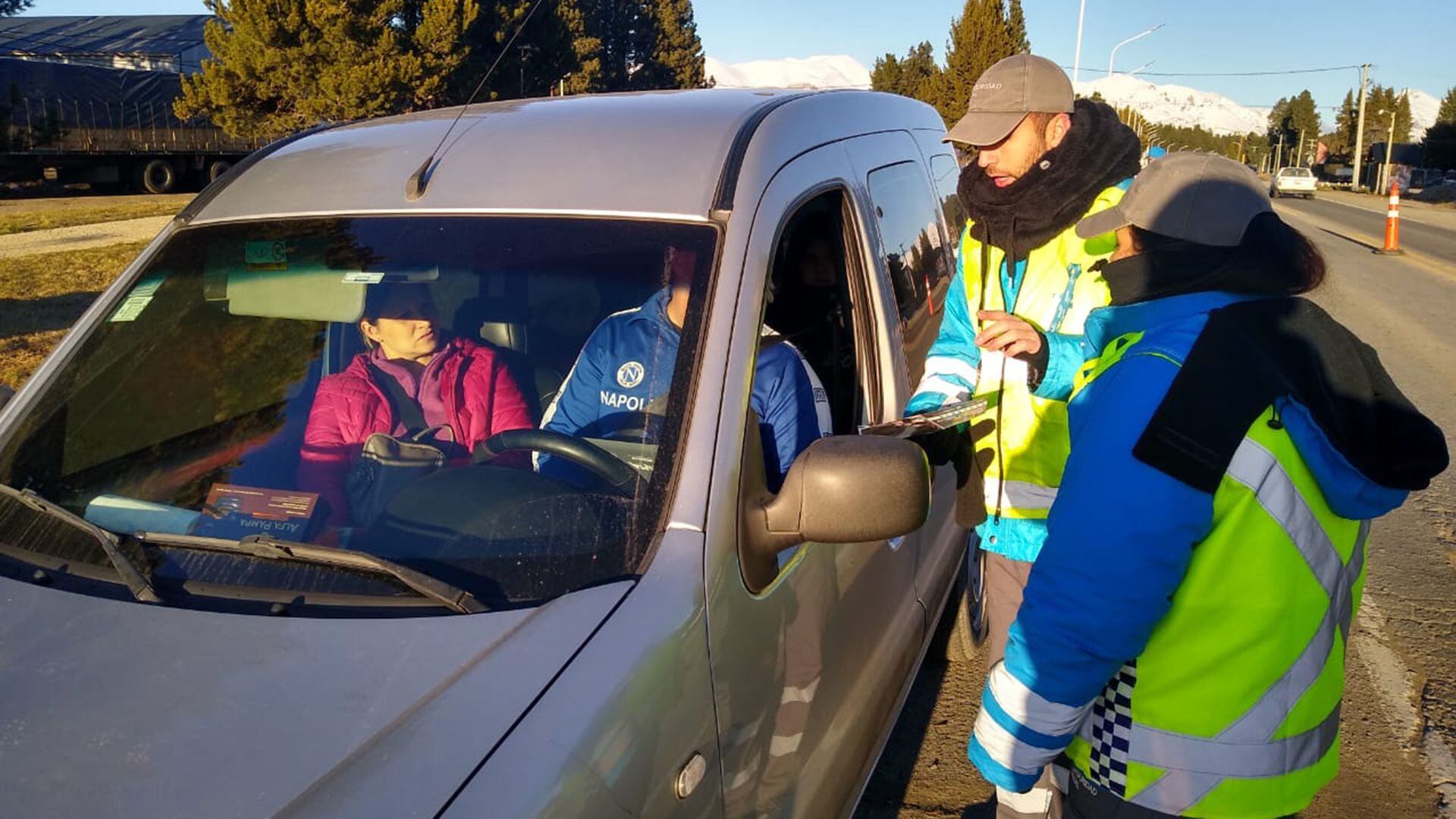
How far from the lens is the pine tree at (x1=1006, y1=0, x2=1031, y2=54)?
42.6m

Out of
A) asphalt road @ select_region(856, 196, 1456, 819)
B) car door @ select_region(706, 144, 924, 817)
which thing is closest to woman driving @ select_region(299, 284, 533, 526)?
car door @ select_region(706, 144, 924, 817)

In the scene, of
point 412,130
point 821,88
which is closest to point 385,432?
point 412,130

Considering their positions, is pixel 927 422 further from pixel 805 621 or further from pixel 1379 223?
pixel 1379 223

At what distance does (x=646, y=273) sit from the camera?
2.14m

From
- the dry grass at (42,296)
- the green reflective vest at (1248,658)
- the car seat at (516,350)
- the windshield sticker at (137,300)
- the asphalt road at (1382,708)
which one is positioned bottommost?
the asphalt road at (1382,708)

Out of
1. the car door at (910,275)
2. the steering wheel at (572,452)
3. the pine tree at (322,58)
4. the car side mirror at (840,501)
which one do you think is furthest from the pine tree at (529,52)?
the car side mirror at (840,501)

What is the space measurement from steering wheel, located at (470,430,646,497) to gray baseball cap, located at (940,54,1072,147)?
1331mm

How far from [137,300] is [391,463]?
849 mm

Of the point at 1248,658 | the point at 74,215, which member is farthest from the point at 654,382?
the point at 74,215

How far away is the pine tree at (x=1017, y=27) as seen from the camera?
4259 centimetres

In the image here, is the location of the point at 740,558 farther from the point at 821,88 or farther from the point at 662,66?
the point at 662,66

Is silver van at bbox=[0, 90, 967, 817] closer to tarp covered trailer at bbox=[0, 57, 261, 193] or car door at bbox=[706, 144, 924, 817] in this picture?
car door at bbox=[706, 144, 924, 817]

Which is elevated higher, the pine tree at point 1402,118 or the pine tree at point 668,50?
the pine tree at point 668,50

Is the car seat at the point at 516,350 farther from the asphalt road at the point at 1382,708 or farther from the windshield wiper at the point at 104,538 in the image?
the asphalt road at the point at 1382,708
